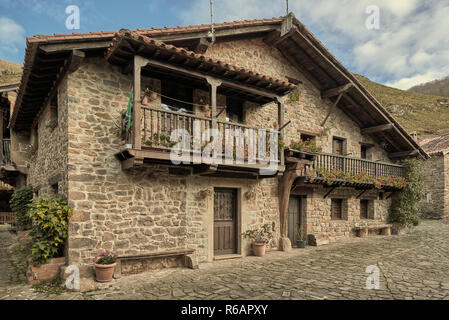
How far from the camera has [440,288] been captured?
5895mm

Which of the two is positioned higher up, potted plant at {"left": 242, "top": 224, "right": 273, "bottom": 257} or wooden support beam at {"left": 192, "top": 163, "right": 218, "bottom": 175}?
wooden support beam at {"left": 192, "top": 163, "right": 218, "bottom": 175}

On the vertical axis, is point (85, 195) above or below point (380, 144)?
below

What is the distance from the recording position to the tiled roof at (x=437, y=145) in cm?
1897

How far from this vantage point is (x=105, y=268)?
20.3 ft

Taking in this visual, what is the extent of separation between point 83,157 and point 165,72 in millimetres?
2865

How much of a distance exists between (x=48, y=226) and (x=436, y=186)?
21.6 m

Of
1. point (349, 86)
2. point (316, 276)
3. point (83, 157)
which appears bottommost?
point (316, 276)

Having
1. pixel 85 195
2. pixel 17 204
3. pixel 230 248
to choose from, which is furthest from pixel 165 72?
pixel 17 204

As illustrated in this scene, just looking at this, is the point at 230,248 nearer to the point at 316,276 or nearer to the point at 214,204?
the point at 214,204

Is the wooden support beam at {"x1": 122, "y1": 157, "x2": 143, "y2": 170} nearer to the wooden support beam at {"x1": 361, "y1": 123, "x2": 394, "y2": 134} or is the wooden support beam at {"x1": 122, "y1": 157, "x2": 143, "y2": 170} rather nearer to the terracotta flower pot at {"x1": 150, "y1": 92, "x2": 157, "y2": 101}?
the terracotta flower pot at {"x1": 150, "y1": 92, "x2": 157, "y2": 101}

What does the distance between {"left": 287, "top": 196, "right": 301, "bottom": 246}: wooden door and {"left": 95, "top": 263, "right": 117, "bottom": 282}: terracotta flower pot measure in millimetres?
6593

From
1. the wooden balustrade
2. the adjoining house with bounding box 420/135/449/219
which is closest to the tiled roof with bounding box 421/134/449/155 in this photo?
the adjoining house with bounding box 420/135/449/219

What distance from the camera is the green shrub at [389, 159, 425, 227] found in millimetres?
14188

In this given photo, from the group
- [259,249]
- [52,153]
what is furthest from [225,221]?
[52,153]
